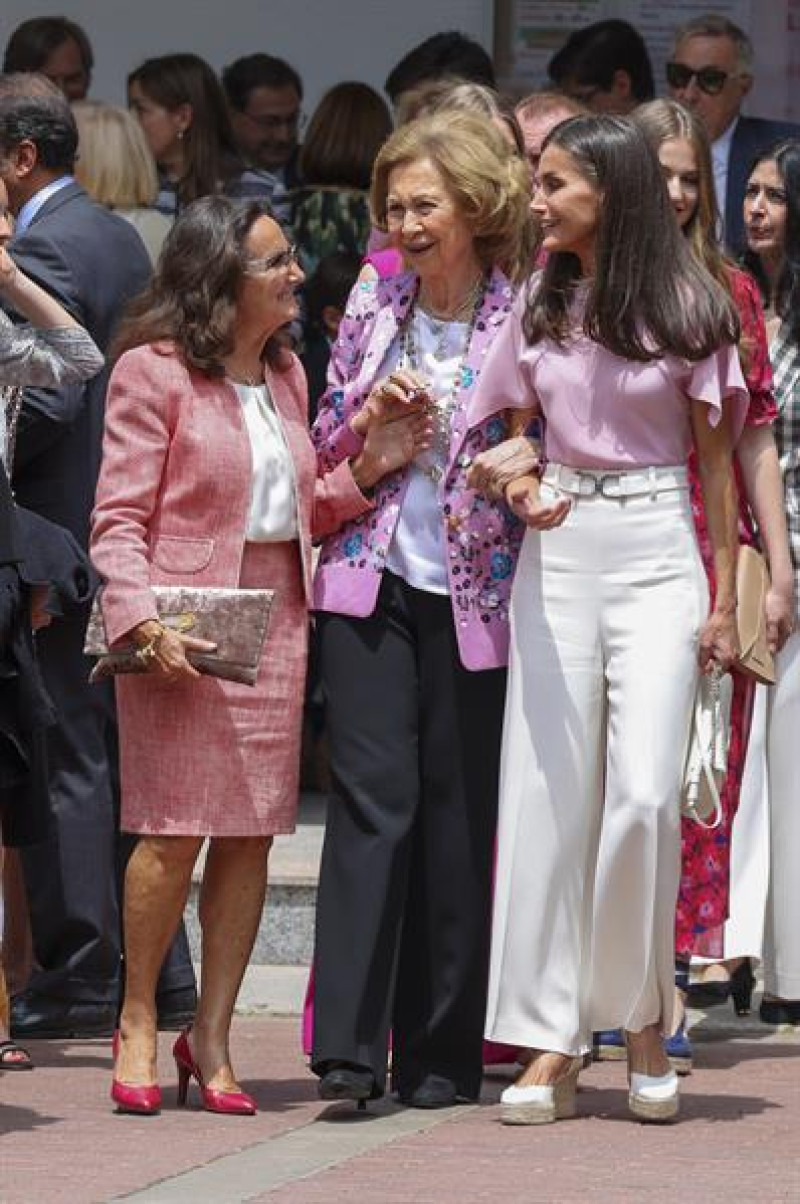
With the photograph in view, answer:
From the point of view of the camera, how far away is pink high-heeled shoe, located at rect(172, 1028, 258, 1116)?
706 centimetres

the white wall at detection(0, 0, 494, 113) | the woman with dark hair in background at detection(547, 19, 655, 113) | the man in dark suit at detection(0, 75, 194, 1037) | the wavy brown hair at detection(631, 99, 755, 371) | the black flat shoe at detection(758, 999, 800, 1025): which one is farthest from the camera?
the white wall at detection(0, 0, 494, 113)

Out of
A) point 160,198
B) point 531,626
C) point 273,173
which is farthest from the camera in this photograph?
point 273,173

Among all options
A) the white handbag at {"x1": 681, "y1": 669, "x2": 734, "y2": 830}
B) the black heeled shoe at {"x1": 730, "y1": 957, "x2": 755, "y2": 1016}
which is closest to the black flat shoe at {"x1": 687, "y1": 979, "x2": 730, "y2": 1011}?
the black heeled shoe at {"x1": 730, "y1": 957, "x2": 755, "y2": 1016}

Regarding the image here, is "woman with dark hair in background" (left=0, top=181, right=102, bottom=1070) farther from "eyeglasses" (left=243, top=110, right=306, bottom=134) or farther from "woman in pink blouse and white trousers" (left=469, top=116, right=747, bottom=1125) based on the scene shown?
"eyeglasses" (left=243, top=110, right=306, bottom=134)

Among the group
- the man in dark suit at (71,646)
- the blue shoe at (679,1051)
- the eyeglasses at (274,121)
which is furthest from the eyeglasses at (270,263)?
the eyeglasses at (274,121)

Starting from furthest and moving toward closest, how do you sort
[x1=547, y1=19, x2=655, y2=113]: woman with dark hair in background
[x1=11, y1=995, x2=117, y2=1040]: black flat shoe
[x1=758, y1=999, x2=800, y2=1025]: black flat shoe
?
[x1=547, y1=19, x2=655, y2=113]: woman with dark hair in background
[x1=758, y1=999, x2=800, y2=1025]: black flat shoe
[x1=11, y1=995, x2=117, y2=1040]: black flat shoe

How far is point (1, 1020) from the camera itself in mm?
7609

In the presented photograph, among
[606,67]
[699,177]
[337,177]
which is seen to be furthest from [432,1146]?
[606,67]

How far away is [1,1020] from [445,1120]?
116cm

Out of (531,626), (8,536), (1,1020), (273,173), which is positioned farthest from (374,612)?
(273,173)

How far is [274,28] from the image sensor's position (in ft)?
37.4

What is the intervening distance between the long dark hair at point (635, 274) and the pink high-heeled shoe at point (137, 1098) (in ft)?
5.71

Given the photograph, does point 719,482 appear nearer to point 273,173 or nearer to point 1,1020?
point 1,1020

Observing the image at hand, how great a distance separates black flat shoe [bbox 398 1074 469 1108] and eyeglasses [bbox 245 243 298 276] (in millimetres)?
1715
